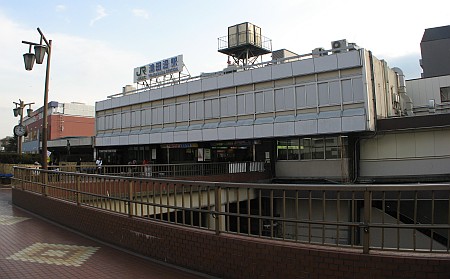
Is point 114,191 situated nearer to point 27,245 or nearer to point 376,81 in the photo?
point 27,245

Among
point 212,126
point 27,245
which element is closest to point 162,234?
point 27,245

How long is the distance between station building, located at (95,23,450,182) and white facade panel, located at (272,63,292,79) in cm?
6

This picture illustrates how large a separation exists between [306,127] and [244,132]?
→ 4.74 metres

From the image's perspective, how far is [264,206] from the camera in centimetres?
682

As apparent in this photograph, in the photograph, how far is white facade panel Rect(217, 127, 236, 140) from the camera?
27.5 metres

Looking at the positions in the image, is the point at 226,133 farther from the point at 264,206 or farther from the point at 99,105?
the point at 264,206

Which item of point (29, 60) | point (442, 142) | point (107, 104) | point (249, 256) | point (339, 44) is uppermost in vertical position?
point (339, 44)

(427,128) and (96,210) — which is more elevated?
(427,128)

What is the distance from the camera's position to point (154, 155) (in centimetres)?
3553

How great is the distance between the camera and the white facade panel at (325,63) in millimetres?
22938

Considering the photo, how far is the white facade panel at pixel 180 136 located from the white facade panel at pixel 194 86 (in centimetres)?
327

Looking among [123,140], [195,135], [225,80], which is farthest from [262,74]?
[123,140]

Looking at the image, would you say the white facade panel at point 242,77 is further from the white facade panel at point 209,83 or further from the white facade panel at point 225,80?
the white facade panel at point 209,83

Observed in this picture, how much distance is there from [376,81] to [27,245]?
2094 centimetres
